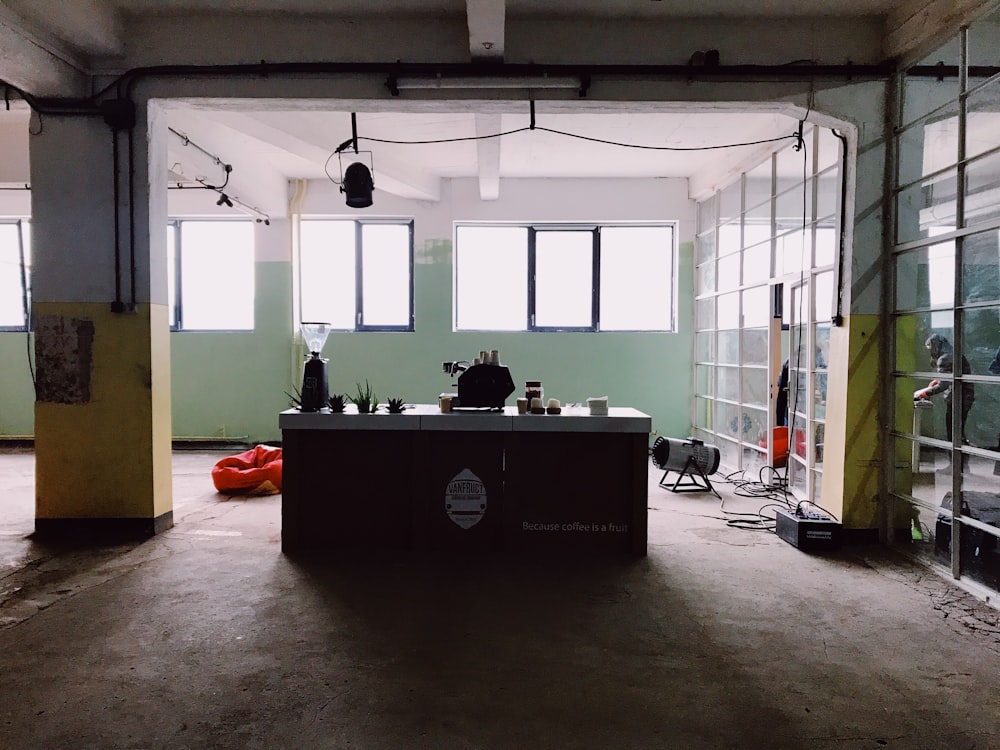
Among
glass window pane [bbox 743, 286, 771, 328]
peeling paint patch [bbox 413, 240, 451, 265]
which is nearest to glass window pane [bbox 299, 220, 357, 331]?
peeling paint patch [bbox 413, 240, 451, 265]

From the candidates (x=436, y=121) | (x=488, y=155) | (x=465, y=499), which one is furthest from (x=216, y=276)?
(x=465, y=499)

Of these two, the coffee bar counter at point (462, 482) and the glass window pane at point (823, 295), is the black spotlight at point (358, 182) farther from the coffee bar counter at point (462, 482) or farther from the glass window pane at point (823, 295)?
the glass window pane at point (823, 295)

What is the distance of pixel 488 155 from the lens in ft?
21.0

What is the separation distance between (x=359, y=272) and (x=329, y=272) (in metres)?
0.43

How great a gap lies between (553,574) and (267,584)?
5.47ft

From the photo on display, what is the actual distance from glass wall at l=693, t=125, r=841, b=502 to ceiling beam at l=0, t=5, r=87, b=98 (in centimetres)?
554

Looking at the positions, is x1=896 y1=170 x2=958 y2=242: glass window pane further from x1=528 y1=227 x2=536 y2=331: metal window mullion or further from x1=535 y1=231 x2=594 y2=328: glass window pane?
x1=528 y1=227 x2=536 y2=331: metal window mullion

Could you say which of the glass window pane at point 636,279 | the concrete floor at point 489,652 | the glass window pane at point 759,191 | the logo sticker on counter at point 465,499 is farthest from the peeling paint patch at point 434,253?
the concrete floor at point 489,652

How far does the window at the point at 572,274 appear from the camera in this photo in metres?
8.40

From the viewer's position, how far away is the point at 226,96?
4.38 meters

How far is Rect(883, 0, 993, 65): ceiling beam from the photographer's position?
11.7ft

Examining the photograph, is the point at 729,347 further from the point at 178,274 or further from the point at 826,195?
the point at 178,274

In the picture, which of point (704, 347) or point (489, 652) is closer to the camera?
point (489, 652)

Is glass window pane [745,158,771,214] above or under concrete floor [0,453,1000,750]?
above
